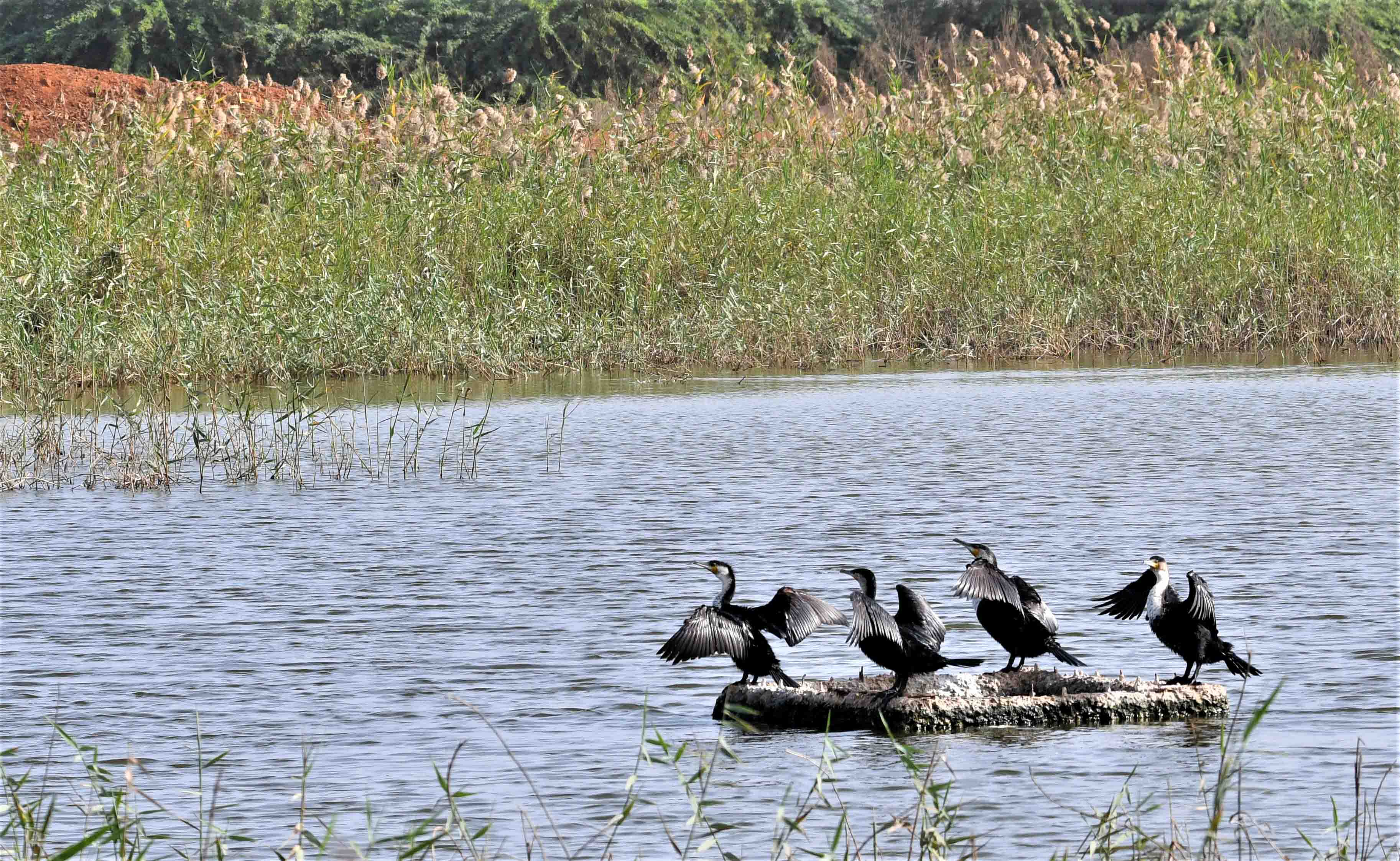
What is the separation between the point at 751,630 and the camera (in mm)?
6766

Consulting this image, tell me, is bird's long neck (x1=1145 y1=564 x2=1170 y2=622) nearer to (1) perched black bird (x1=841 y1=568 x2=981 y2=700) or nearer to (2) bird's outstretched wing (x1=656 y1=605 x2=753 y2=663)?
(1) perched black bird (x1=841 y1=568 x2=981 y2=700)

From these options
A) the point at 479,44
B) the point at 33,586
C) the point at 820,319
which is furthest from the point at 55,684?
the point at 479,44

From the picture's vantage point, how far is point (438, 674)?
7637mm

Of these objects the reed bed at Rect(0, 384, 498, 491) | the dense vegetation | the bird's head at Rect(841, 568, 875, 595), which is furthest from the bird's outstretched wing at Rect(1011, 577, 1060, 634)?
the dense vegetation

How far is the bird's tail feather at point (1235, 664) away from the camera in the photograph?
22.9 ft

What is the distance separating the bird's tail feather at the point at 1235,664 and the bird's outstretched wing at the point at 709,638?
5.02 ft

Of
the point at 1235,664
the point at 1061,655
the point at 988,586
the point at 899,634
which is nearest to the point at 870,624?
the point at 899,634

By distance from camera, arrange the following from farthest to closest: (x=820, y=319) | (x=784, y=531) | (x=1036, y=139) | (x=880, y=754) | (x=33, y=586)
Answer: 1. (x=1036, y=139)
2. (x=820, y=319)
3. (x=784, y=531)
4. (x=33, y=586)
5. (x=880, y=754)

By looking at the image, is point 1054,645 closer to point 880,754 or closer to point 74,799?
point 880,754

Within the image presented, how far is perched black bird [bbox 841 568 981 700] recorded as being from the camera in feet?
22.0

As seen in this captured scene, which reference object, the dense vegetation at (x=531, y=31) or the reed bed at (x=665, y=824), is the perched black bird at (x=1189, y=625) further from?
the dense vegetation at (x=531, y=31)

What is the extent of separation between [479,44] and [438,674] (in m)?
31.5

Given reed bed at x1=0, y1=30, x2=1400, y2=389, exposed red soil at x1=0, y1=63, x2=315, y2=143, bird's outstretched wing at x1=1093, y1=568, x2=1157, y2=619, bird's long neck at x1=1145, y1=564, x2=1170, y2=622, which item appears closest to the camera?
bird's long neck at x1=1145, y1=564, x2=1170, y2=622

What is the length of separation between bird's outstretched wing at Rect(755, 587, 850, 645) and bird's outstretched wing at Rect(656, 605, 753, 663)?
0.28 ft
